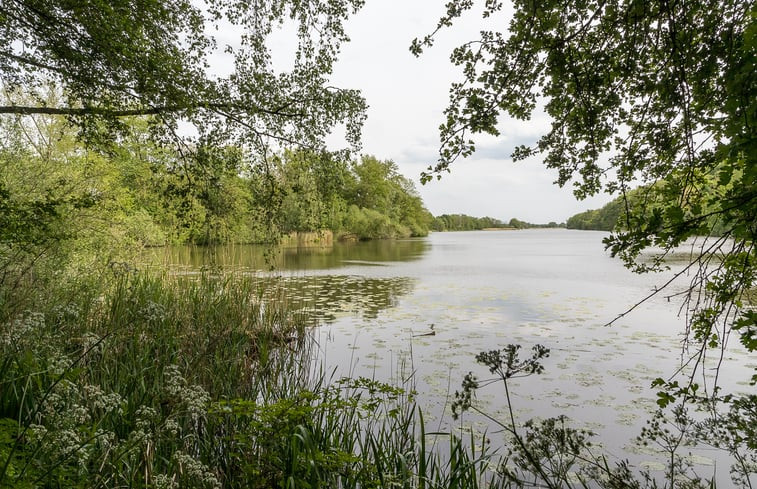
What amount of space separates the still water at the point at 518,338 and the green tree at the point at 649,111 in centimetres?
62

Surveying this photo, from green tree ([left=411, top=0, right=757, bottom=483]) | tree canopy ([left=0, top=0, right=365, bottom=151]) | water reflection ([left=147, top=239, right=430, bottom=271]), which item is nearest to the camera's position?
green tree ([left=411, top=0, right=757, bottom=483])

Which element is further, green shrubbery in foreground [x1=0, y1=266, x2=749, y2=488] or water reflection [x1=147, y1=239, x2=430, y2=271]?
water reflection [x1=147, y1=239, x2=430, y2=271]

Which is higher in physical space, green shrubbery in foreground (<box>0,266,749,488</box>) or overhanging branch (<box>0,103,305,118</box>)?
overhanging branch (<box>0,103,305,118</box>)

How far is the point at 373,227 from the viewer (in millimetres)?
49000

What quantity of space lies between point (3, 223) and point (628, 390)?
7103 mm

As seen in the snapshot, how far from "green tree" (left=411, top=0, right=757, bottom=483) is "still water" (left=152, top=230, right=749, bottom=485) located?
62 centimetres

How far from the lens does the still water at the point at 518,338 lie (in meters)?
4.35

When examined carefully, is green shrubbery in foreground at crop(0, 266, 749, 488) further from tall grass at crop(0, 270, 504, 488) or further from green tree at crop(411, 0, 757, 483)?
green tree at crop(411, 0, 757, 483)

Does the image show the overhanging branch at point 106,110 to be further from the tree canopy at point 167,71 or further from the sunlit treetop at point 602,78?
the sunlit treetop at point 602,78

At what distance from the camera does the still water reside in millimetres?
4352

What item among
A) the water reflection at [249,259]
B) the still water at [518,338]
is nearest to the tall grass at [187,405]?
the water reflection at [249,259]

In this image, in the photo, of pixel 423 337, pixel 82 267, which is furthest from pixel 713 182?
pixel 82 267

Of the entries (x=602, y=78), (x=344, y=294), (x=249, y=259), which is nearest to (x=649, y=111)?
(x=602, y=78)

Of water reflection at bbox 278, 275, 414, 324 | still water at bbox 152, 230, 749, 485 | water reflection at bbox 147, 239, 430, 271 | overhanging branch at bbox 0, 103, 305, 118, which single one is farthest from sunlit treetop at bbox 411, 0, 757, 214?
water reflection at bbox 278, 275, 414, 324
